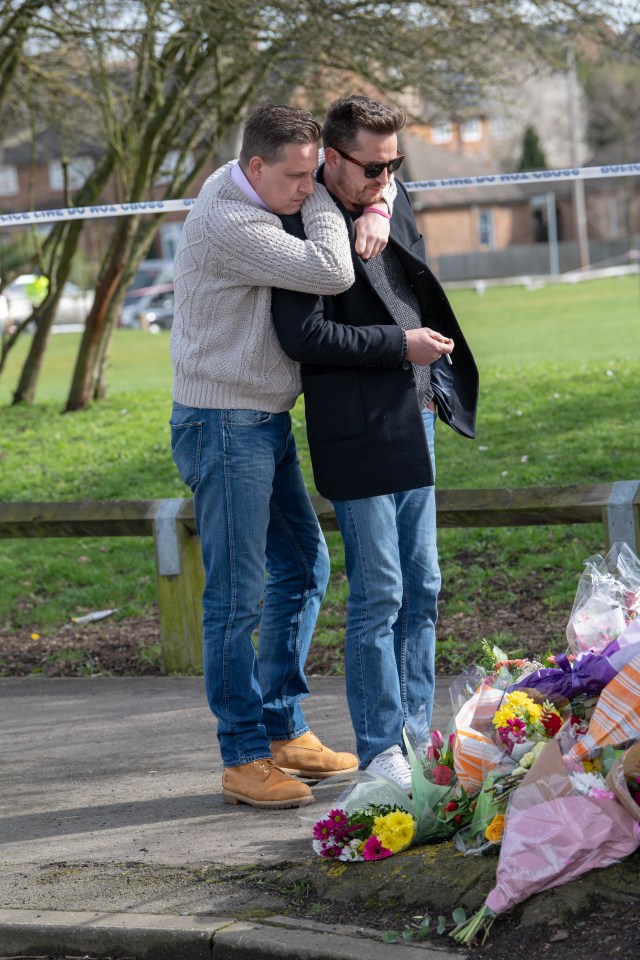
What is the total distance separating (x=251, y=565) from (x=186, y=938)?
119 centimetres

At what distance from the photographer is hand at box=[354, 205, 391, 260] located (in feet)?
12.5

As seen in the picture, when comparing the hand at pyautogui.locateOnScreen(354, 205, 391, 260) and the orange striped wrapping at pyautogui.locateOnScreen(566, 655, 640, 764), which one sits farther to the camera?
the hand at pyautogui.locateOnScreen(354, 205, 391, 260)

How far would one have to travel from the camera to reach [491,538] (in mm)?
7211

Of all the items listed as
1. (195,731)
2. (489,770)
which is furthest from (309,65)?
(489,770)

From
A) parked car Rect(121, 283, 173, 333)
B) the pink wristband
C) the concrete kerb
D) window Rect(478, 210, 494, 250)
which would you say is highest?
the pink wristband

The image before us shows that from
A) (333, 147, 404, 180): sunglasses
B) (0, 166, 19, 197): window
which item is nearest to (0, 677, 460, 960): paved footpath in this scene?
(333, 147, 404, 180): sunglasses

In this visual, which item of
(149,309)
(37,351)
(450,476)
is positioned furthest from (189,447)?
(149,309)

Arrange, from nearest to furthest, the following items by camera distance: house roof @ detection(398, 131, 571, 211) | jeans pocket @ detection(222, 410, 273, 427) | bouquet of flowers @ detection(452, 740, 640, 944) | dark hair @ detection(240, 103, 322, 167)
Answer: bouquet of flowers @ detection(452, 740, 640, 944) < dark hair @ detection(240, 103, 322, 167) < jeans pocket @ detection(222, 410, 273, 427) < house roof @ detection(398, 131, 571, 211)

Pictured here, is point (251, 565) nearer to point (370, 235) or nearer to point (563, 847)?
point (370, 235)

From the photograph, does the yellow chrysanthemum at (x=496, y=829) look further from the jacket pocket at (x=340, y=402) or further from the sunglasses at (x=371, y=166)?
the sunglasses at (x=371, y=166)

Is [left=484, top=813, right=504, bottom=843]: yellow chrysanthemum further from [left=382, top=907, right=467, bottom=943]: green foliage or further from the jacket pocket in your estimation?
the jacket pocket

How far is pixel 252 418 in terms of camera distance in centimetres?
396

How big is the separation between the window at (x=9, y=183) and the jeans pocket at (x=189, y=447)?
6197 cm

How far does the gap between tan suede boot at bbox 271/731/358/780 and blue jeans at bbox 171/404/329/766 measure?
59mm
